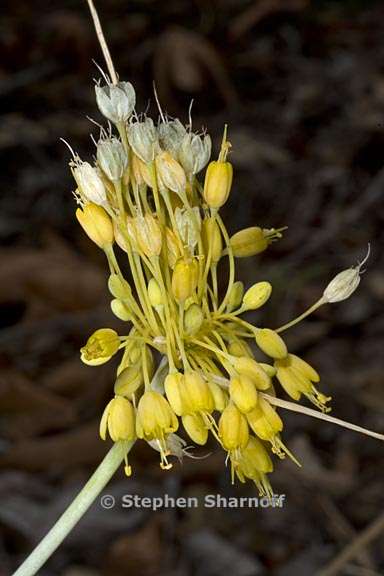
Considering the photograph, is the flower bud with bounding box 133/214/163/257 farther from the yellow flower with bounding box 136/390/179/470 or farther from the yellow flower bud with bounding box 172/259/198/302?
the yellow flower with bounding box 136/390/179/470

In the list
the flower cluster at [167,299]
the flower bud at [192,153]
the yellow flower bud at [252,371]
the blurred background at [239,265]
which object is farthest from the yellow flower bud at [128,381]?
the blurred background at [239,265]

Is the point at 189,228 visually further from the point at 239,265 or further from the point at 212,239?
the point at 239,265

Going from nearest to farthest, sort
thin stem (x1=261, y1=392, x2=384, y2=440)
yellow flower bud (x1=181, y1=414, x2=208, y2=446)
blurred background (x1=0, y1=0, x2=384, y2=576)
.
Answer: thin stem (x1=261, y1=392, x2=384, y2=440)
yellow flower bud (x1=181, y1=414, x2=208, y2=446)
blurred background (x1=0, y1=0, x2=384, y2=576)

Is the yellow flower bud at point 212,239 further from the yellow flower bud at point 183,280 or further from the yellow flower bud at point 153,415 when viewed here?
the yellow flower bud at point 153,415

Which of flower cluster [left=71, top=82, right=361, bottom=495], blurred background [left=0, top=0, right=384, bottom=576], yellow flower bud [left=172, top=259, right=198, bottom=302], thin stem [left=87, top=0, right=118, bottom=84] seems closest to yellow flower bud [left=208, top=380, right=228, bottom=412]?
flower cluster [left=71, top=82, right=361, bottom=495]

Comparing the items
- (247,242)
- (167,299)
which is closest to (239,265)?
(247,242)

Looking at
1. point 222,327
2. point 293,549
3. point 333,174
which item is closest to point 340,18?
point 333,174
